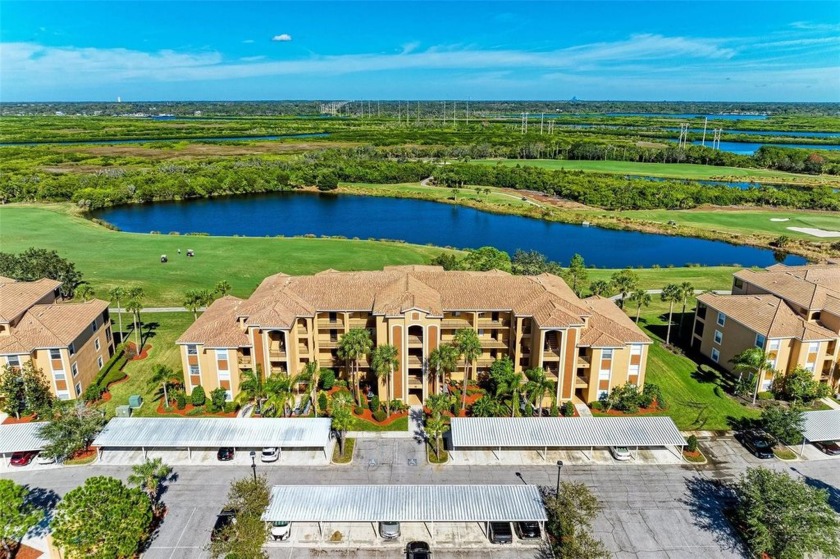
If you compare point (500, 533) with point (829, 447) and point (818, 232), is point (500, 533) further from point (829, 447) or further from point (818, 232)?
point (818, 232)

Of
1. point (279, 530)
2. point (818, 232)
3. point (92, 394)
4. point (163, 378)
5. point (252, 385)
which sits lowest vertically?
point (279, 530)

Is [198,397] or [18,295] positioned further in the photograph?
[18,295]

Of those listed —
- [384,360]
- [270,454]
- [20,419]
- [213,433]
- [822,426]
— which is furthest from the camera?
[20,419]

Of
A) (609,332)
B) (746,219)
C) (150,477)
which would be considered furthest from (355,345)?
(746,219)

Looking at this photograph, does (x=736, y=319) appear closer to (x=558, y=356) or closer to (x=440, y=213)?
(x=558, y=356)

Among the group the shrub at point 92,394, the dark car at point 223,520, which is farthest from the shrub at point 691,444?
the shrub at point 92,394

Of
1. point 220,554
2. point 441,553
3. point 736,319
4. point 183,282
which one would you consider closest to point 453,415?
point 441,553

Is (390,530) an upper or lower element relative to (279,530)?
lower

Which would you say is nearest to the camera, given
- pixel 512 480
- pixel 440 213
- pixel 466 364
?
pixel 512 480
